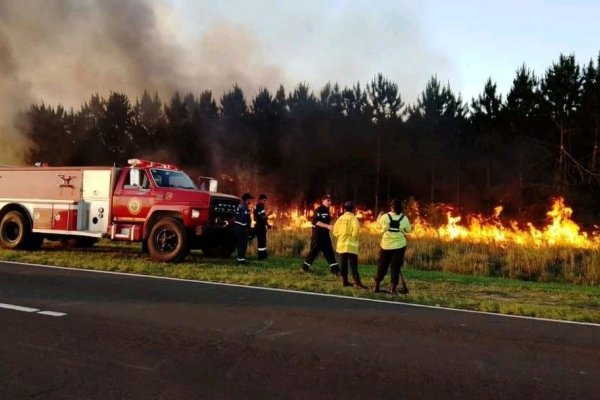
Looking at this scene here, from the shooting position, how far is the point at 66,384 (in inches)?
166

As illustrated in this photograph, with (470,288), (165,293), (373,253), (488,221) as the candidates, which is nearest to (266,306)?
(165,293)

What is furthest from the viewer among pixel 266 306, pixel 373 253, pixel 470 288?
pixel 373 253

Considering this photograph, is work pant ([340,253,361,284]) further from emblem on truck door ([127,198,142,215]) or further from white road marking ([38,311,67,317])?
emblem on truck door ([127,198,142,215])

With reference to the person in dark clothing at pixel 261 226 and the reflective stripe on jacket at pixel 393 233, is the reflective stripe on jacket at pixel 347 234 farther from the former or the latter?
the person in dark clothing at pixel 261 226

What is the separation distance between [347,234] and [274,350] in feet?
16.0

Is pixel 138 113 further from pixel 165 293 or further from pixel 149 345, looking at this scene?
pixel 149 345

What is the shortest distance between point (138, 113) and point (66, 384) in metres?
36.0

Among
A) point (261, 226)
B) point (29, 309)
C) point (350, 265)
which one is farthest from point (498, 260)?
point (29, 309)

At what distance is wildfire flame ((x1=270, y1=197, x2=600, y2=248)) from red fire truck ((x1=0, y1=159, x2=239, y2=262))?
11175mm

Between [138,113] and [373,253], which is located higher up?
[138,113]

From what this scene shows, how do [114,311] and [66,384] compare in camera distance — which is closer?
[66,384]

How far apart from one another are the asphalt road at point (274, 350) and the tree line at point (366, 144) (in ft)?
97.6

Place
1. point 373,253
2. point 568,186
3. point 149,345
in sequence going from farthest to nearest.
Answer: point 568,186, point 373,253, point 149,345

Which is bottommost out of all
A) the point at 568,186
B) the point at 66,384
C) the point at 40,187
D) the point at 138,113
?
the point at 66,384
